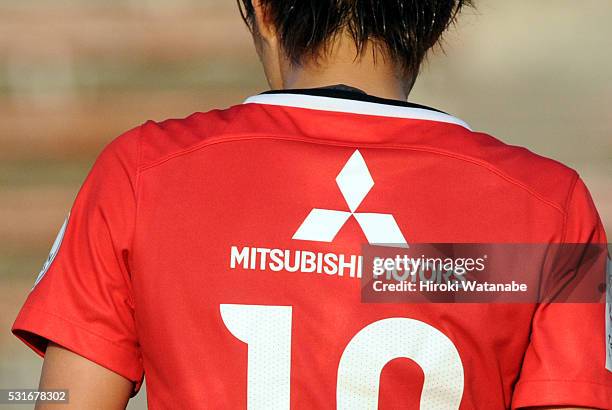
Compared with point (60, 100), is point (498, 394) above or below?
below

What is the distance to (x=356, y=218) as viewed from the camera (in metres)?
1.37

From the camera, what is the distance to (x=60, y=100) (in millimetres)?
4316

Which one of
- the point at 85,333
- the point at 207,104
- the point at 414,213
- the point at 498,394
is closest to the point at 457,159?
the point at 414,213

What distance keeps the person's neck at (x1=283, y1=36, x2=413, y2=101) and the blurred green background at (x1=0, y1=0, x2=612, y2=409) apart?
2.84 metres

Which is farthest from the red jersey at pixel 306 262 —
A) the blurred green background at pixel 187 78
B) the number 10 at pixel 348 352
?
the blurred green background at pixel 187 78

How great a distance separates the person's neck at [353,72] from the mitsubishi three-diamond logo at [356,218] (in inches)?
6.2

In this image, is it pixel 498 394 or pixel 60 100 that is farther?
pixel 60 100

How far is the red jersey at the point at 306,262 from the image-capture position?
1355mm

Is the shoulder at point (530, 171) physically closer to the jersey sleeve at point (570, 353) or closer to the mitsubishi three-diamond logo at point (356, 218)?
the jersey sleeve at point (570, 353)

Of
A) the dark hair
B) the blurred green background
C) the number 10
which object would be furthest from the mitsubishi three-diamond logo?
the blurred green background

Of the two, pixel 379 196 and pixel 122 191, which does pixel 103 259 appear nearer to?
pixel 122 191

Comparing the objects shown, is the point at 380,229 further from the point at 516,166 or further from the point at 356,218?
the point at 516,166

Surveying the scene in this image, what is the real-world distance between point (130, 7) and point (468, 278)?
323 centimetres

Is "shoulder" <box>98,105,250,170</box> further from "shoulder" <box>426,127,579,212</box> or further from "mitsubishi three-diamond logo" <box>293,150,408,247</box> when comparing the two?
"shoulder" <box>426,127,579,212</box>
